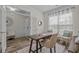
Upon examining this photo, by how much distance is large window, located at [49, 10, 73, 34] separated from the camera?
166 centimetres

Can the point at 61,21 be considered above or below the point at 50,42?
above

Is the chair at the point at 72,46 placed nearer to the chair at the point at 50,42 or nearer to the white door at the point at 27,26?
the chair at the point at 50,42

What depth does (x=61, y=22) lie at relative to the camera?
5.57 feet

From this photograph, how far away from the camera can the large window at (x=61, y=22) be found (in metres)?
1.66

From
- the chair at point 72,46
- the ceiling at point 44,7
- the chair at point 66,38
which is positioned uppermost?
the ceiling at point 44,7

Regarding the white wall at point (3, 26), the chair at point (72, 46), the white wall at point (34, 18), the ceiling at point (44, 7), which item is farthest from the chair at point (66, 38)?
the white wall at point (3, 26)

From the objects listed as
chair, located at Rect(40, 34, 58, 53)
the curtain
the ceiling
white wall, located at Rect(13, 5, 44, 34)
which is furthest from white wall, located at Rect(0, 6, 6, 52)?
the curtain

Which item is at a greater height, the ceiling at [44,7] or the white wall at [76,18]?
the ceiling at [44,7]

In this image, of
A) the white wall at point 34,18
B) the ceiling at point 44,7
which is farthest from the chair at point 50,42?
the ceiling at point 44,7

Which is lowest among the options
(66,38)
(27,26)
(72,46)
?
(72,46)

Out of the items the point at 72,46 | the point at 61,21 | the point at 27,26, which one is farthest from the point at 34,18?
the point at 72,46

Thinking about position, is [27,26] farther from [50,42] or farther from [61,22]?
[61,22]

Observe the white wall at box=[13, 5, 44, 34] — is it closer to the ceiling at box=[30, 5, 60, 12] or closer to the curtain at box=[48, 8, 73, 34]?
the ceiling at box=[30, 5, 60, 12]
